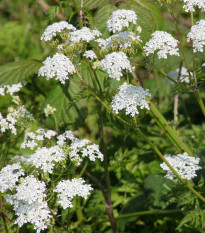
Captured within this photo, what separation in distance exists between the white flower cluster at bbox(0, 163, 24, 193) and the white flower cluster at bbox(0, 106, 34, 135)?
0.36 meters

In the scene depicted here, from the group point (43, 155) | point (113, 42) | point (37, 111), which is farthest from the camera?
point (37, 111)

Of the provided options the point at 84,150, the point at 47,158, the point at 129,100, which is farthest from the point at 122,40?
the point at 47,158

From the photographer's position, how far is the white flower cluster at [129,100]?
187 centimetres

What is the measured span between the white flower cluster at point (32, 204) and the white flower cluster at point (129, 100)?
24.2 inches

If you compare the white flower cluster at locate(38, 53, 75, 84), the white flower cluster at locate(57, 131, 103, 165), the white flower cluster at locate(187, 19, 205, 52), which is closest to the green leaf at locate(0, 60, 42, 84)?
the white flower cluster at locate(38, 53, 75, 84)

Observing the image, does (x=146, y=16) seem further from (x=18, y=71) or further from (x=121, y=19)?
(x=18, y=71)

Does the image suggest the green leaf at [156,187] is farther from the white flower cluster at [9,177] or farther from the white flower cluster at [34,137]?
the white flower cluster at [9,177]

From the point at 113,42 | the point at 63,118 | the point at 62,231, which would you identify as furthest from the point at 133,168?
the point at 113,42

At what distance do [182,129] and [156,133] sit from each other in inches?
13.8

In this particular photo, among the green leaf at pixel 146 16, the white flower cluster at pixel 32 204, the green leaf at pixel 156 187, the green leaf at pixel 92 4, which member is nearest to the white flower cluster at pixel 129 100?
the green leaf at pixel 146 16

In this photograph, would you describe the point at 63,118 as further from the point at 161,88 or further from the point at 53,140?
the point at 161,88

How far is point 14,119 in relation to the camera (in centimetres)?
222

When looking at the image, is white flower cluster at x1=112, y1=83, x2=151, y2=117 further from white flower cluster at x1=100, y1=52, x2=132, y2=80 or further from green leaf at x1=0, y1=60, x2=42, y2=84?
green leaf at x1=0, y1=60, x2=42, y2=84

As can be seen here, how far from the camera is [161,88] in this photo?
397 centimetres
